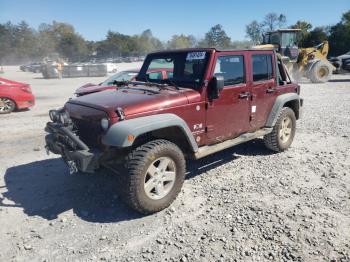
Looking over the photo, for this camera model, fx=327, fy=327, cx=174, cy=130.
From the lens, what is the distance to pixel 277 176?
517 centimetres

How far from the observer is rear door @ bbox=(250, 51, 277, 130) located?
5.42 metres

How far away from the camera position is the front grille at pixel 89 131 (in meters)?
4.11

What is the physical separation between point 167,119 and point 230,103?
53.6 inches

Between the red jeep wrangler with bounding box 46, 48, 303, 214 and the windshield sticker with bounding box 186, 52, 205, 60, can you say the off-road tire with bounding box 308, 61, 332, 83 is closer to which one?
the red jeep wrangler with bounding box 46, 48, 303, 214

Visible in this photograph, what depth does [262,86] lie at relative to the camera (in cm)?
555

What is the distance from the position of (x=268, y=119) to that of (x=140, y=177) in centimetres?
301

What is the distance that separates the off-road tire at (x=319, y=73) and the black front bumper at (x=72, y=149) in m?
17.3

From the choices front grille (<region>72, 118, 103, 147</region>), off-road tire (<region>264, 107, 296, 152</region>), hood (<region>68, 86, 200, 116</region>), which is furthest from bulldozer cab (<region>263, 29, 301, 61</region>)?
front grille (<region>72, 118, 103, 147</region>)

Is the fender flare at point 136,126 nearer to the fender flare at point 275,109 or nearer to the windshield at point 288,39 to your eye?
the fender flare at point 275,109

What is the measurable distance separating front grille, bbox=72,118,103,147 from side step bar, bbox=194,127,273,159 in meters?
1.36

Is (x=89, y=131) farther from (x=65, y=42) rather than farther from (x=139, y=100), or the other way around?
(x=65, y=42)

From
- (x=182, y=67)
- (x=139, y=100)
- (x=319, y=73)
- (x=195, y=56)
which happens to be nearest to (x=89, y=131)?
(x=139, y=100)

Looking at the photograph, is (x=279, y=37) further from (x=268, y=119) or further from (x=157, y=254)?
(x=157, y=254)

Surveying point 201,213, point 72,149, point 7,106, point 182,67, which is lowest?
point 201,213
